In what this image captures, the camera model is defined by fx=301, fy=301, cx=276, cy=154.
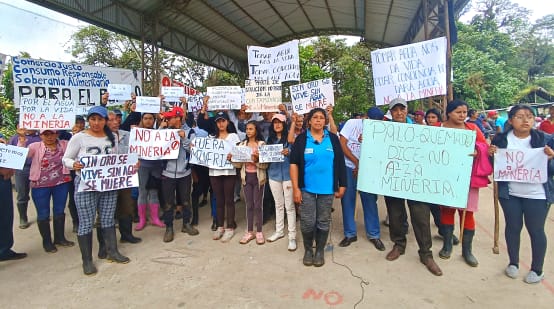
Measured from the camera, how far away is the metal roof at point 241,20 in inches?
358

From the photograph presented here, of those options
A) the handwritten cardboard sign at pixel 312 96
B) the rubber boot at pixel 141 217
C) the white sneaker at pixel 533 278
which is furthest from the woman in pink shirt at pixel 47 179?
the white sneaker at pixel 533 278

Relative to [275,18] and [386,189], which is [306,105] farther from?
[275,18]

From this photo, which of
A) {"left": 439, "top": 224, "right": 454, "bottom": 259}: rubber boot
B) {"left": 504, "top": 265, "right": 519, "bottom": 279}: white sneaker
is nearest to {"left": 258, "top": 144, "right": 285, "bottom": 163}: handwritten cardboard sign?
{"left": 439, "top": 224, "right": 454, "bottom": 259}: rubber boot

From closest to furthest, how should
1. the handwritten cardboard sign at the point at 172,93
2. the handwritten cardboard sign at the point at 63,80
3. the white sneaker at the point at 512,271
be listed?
the white sneaker at the point at 512,271
the handwritten cardboard sign at the point at 63,80
the handwritten cardboard sign at the point at 172,93

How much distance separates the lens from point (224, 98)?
5.08 m

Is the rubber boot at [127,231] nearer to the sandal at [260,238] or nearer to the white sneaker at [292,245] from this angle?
the sandal at [260,238]

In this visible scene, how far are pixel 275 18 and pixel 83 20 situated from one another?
269 inches

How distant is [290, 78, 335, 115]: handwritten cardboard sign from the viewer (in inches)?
170

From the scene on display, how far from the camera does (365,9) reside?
1091 cm

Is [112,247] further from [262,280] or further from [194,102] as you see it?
[194,102]

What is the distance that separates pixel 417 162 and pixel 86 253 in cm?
392

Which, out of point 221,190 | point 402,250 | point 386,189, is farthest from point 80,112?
point 402,250

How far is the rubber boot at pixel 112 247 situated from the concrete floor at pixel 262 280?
9 cm

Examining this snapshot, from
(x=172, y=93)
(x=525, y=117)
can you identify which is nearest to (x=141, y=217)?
(x=172, y=93)
